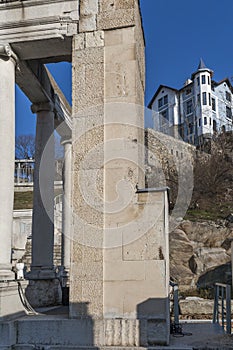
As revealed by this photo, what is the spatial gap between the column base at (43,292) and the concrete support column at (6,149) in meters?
2.55

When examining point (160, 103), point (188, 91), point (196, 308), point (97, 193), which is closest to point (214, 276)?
point (196, 308)

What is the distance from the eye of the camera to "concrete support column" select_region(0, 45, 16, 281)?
8.33 metres

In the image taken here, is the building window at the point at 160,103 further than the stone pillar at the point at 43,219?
Yes

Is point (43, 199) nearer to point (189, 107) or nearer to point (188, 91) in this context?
point (189, 107)

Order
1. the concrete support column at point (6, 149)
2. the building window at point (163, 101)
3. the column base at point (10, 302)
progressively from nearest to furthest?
the column base at point (10, 302)
the concrete support column at point (6, 149)
the building window at point (163, 101)

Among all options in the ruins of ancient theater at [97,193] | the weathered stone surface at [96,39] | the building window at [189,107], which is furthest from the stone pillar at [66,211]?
the building window at [189,107]

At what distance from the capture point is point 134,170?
7746 millimetres

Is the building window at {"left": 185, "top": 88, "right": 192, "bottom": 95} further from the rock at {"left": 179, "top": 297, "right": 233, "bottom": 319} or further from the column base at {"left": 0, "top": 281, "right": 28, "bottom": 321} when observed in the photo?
the column base at {"left": 0, "top": 281, "right": 28, "bottom": 321}

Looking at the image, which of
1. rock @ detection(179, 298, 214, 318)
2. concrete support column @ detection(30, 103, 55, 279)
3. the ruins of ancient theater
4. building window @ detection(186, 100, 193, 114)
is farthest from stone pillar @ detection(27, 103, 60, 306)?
building window @ detection(186, 100, 193, 114)

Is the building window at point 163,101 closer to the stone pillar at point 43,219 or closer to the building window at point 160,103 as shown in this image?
the building window at point 160,103

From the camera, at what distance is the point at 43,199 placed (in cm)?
1183

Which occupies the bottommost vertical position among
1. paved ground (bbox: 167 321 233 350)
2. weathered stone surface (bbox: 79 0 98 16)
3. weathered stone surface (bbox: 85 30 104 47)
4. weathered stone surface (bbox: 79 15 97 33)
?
paved ground (bbox: 167 321 233 350)

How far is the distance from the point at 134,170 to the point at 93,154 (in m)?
0.89

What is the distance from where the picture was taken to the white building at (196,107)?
65500 mm
